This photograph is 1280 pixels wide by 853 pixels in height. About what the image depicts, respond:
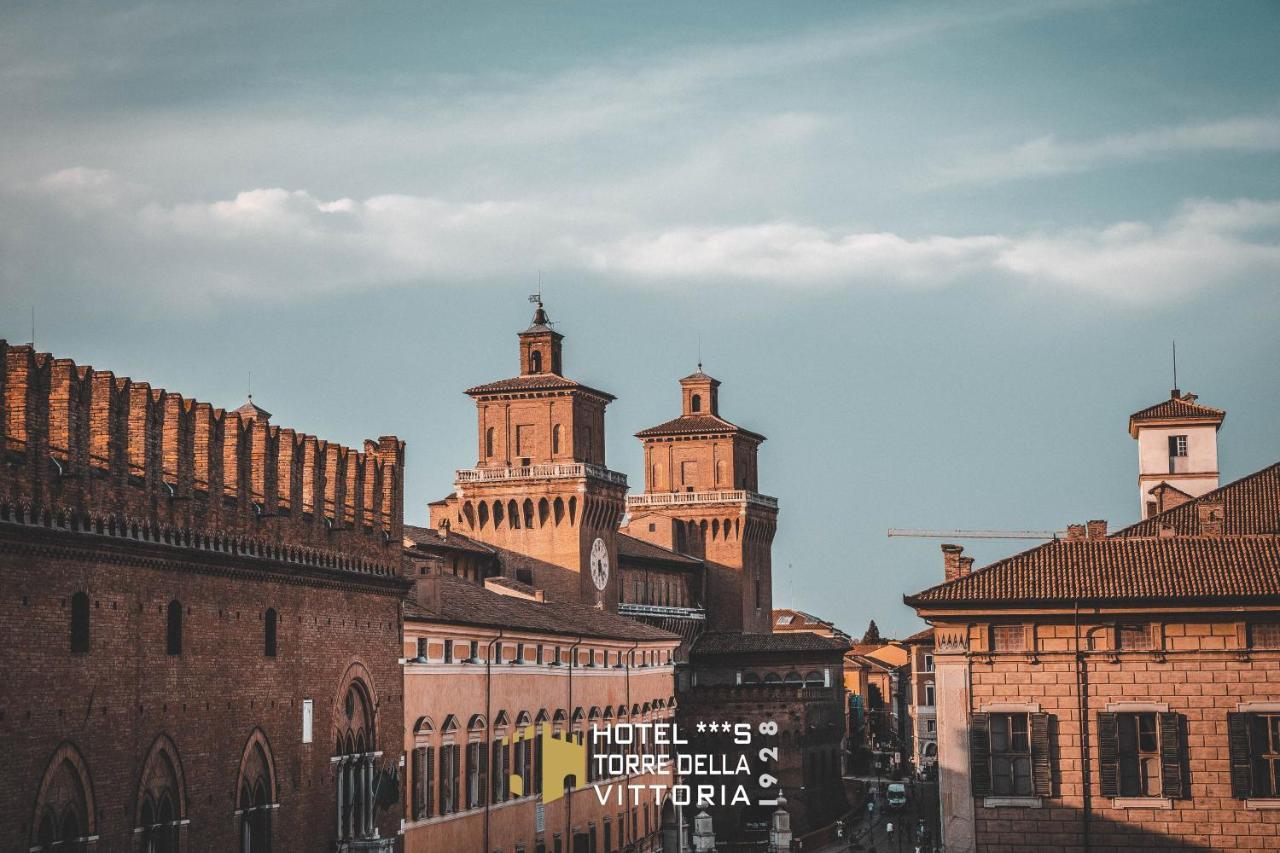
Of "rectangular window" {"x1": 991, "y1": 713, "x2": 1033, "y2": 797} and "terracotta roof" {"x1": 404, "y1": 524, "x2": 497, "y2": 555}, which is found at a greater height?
"terracotta roof" {"x1": 404, "y1": 524, "x2": 497, "y2": 555}

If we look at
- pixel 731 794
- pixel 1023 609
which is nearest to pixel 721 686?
pixel 731 794

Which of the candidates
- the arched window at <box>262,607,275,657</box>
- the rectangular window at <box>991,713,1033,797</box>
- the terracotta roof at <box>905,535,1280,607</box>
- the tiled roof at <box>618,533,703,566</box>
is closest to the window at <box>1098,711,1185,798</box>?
the rectangular window at <box>991,713,1033,797</box>

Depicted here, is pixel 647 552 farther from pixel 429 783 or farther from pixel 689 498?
pixel 429 783

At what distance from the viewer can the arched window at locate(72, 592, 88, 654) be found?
2825 centimetres

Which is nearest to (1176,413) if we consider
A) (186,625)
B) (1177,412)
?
(1177,412)

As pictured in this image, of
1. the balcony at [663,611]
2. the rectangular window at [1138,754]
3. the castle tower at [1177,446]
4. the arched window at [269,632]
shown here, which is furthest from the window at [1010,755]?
the balcony at [663,611]

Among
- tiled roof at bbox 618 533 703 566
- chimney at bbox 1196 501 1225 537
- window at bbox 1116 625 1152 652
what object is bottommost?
window at bbox 1116 625 1152 652

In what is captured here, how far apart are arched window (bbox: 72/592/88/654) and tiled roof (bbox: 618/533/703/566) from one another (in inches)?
2498

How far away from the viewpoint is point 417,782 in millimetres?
42812

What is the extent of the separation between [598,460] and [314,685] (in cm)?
5306

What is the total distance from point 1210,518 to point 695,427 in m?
63.3

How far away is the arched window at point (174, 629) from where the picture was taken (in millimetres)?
31125

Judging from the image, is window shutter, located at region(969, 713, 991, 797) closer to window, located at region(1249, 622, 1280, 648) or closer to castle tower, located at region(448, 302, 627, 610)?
window, located at region(1249, 622, 1280, 648)

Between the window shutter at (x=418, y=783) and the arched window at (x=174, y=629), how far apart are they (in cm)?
1221
